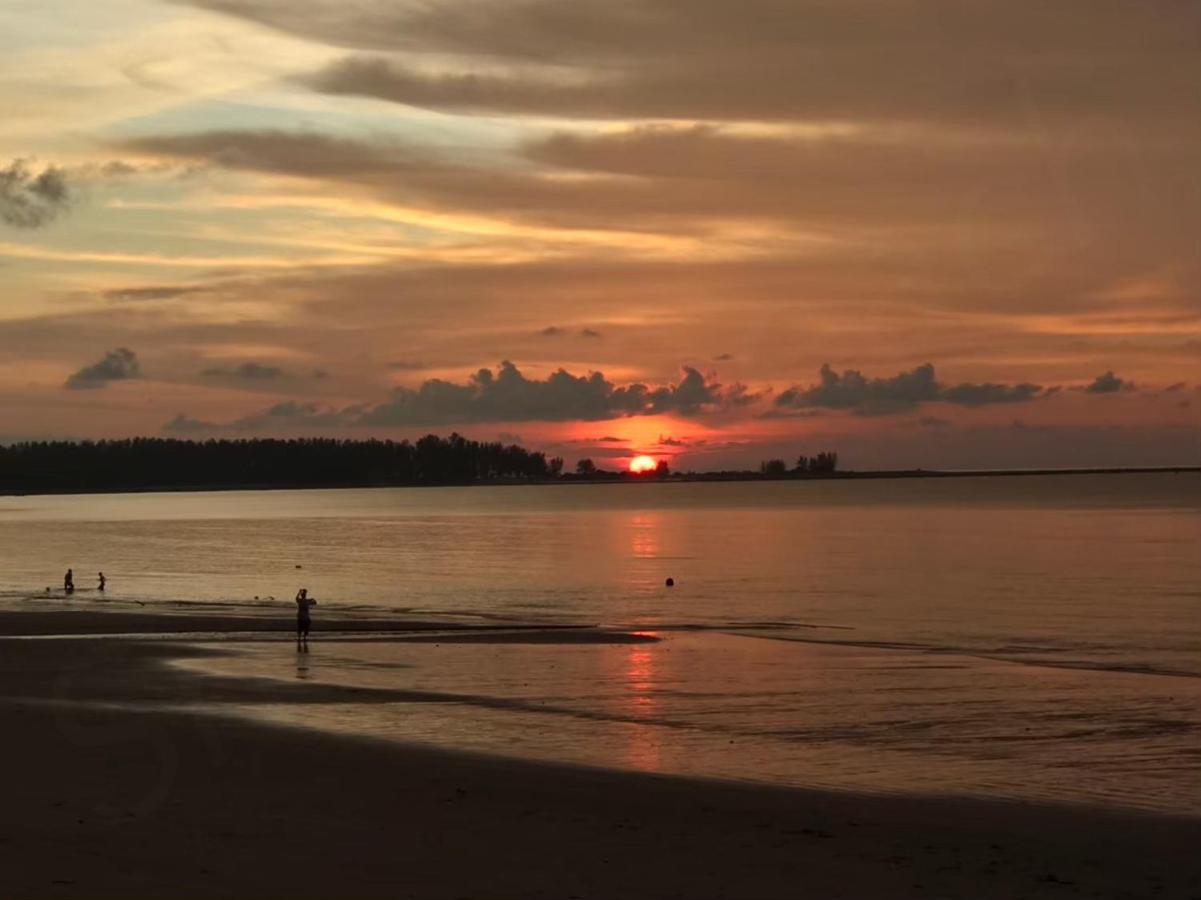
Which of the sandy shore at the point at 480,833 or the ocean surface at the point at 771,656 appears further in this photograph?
the ocean surface at the point at 771,656

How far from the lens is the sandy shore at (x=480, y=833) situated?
15.1 metres

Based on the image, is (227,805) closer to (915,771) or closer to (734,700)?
(915,771)

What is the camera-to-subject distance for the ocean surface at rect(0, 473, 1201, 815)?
24516 millimetres

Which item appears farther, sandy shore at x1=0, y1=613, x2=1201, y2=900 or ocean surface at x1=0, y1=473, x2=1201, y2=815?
ocean surface at x1=0, y1=473, x2=1201, y2=815

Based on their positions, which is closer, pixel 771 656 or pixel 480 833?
pixel 480 833

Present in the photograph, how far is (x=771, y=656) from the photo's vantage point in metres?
42.4

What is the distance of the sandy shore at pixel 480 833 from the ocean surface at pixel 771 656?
6.73ft

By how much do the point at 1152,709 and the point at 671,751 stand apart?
1248 cm

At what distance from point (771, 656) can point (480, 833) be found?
25.8 meters

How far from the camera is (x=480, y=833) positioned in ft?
57.7

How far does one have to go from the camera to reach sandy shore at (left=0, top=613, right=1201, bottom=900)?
49.7 ft

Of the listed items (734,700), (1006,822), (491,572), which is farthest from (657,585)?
(1006,822)

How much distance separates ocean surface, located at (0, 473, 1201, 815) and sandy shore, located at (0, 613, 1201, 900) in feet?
6.73

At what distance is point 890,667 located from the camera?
3978cm
